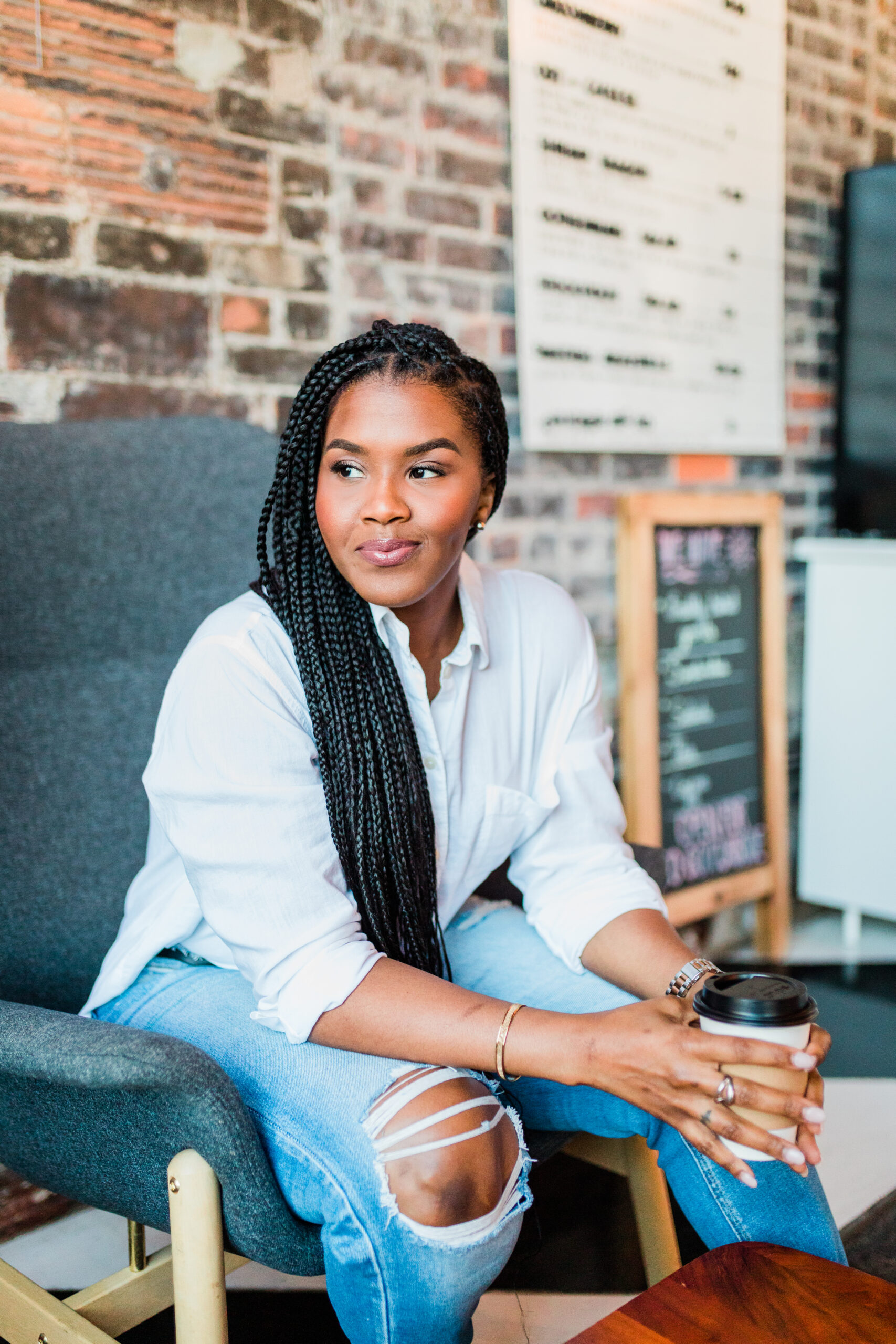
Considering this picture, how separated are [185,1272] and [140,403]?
1239 millimetres

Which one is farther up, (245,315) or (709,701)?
(245,315)

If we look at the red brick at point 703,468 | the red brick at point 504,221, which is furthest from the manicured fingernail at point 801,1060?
the red brick at point 703,468

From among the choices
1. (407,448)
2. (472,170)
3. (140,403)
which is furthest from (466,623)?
(472,170)

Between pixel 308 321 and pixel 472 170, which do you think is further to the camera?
pixel 472 170

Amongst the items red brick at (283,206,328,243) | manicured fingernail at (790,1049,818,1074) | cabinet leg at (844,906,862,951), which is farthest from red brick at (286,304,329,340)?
cabinet leg at (844,906,862,951)

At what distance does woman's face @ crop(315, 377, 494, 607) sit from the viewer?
1.22 metres

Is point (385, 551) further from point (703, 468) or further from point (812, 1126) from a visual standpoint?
point (703, 468)

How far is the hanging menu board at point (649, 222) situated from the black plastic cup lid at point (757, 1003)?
1.57 m

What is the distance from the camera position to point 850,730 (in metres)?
2.91

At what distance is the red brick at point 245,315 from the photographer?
1.88 meters

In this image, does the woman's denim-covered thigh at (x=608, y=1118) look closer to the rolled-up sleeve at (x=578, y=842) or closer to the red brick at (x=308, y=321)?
the rolled-up sleeve at (x=578, y=842)

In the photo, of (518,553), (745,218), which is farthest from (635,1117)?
(745,218)

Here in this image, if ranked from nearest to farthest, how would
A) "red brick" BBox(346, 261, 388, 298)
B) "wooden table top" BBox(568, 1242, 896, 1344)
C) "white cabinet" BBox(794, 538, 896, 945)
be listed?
"wooden table top" BBox(568, 1242, 896, 1344), "red brick" BBox(346, 261, 388, 298), "white cabinet" BBox(794, 538, 896, 945)

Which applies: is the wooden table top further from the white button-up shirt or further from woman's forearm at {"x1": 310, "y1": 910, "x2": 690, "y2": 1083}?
the white button-up shirt
